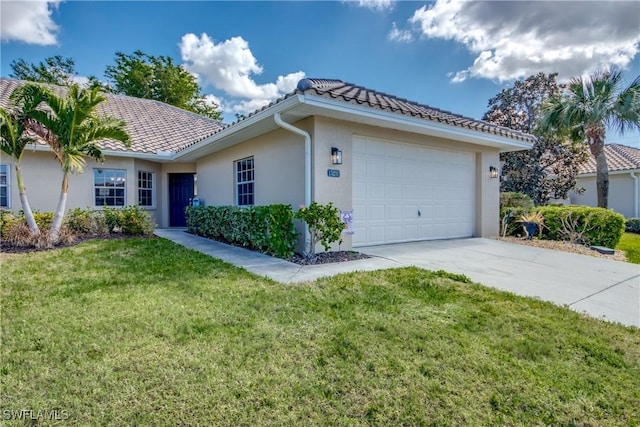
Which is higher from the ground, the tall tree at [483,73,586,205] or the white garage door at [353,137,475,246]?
the tall tree at [483,73,586,205]

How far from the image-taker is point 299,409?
2100 millimetres

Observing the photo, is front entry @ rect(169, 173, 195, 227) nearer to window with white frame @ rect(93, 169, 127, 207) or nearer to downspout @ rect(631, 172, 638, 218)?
window with white frame @ rect(93, 169, 127, 207)

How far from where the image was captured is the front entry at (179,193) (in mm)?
13727

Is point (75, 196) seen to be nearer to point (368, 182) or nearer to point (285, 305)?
point (368, 182)

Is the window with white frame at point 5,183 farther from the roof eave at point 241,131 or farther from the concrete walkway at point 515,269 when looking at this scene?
the concrete walkway at point 515,269

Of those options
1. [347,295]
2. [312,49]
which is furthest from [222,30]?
[347,295]

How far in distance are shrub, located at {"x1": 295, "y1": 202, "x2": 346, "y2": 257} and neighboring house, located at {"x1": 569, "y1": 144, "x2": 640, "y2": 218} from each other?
1712cm

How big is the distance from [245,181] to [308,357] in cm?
768

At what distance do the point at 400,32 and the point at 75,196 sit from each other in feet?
39.9

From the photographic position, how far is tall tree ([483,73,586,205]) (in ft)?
50.8

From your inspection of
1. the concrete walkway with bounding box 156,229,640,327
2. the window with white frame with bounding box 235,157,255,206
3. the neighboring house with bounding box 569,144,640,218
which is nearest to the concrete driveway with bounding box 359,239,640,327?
the concrete walkway with bounding box 156,229,640,327

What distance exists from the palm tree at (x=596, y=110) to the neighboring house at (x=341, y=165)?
5.05m

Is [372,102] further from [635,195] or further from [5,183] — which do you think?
[635,195]

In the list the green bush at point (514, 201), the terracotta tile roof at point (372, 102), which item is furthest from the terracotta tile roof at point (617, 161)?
the terracotta tile roof at point (372, 102)
